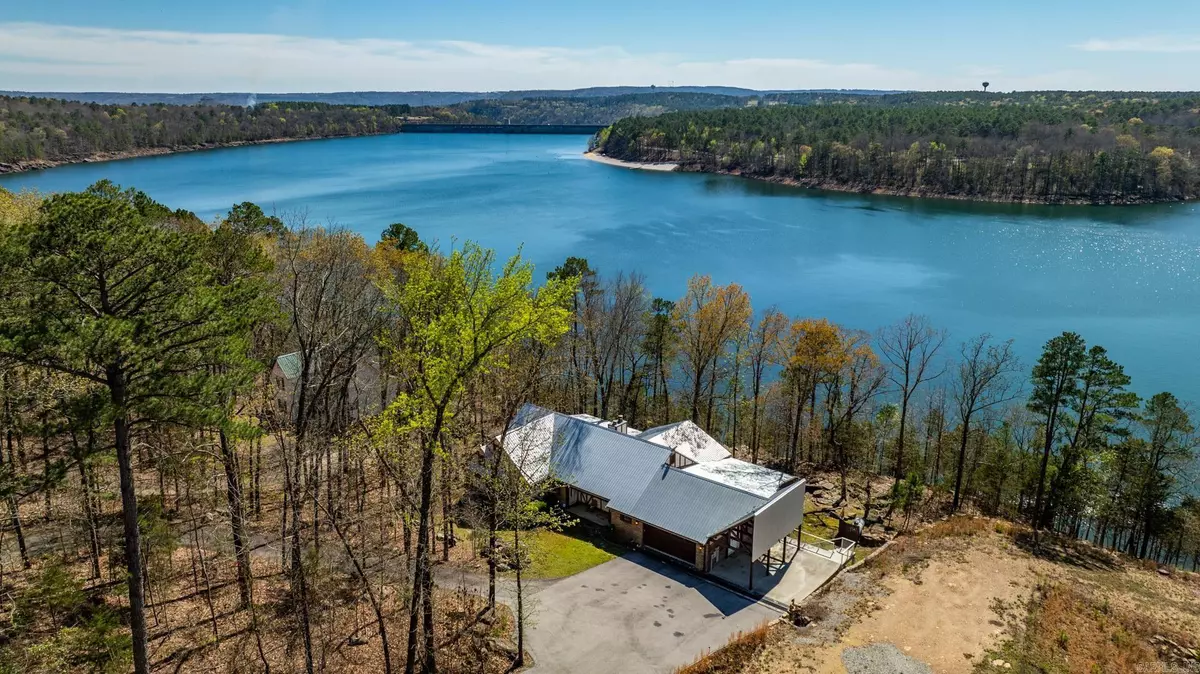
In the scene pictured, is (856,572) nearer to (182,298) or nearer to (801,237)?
(182,298)

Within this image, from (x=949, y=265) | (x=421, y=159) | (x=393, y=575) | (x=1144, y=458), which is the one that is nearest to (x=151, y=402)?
(x=393, y=575)

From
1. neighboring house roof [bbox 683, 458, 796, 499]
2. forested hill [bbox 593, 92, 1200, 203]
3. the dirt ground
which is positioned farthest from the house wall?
forested hill [bbox 593, 92, 1200, 203]

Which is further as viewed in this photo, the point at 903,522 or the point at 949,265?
the point at 949,265

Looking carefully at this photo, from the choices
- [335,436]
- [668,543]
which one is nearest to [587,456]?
[668,543]

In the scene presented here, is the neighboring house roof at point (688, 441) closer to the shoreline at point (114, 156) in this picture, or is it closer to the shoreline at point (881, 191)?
the shoreline at point (881, 191)

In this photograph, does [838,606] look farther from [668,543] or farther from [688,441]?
[688,441]
